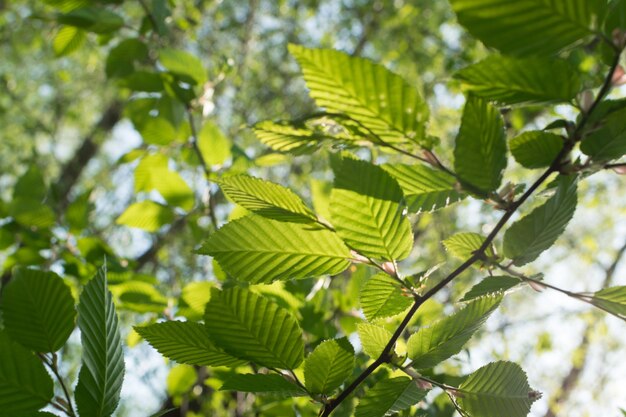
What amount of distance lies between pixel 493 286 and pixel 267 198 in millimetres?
201

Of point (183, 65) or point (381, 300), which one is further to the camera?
point (183, 65)

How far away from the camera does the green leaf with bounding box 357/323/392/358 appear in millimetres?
488

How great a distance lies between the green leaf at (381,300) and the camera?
1.58ft

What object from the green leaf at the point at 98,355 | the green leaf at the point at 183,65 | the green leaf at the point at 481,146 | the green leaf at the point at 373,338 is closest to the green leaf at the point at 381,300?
the green leaf at the point at 373,338

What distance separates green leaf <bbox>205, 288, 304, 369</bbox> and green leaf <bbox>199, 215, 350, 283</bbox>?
2 centimetres

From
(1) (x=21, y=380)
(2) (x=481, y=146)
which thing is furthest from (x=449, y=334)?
(1) (x=21, y=380)

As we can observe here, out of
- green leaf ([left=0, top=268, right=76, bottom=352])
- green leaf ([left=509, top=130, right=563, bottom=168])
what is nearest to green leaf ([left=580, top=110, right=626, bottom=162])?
green leaf ([left=509, top=130, right=563, bottom=168])

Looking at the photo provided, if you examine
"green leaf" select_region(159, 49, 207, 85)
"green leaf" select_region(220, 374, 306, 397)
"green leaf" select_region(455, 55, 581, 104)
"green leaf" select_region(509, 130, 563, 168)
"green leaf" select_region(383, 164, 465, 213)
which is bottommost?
"green leaf" select_region(220, 374, 306, 397)

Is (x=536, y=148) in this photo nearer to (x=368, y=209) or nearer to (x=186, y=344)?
(x=368, y=209)

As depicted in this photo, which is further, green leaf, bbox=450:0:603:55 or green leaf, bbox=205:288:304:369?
green leaf, bbox=205:288:304:369

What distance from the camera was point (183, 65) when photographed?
3.47 feet

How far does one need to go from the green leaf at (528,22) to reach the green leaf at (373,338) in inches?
11.2

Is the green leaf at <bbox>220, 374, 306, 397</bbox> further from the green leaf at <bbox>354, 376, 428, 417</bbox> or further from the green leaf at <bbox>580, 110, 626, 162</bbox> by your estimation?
the green leaf at <bbox>580, 110, 626, 162</bbox>

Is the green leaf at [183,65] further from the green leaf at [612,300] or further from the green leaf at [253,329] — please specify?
the green leaf at [612,300]
